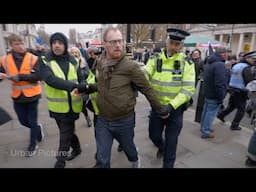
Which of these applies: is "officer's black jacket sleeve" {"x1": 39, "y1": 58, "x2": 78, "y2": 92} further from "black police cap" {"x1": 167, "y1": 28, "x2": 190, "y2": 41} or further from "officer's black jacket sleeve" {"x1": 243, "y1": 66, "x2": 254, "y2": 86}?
"officer's black jacket sleeve" {"x1": 243, "y1": 66, "x2": 254, "y2": 86}

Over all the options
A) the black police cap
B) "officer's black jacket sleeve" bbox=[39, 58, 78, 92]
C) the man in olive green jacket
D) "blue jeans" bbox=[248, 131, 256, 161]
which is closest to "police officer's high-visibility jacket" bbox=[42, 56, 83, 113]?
"officer's black jacket sleeve" bbox=[39, 58, 78, 92]

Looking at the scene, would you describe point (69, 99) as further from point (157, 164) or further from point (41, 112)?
point (41, 112)

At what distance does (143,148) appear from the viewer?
3.48 m

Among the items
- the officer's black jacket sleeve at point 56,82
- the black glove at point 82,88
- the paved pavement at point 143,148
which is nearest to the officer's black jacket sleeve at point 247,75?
the paved pavement at point 143,148

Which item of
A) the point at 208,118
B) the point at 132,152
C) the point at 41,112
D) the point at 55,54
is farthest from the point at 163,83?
the point at 41,112

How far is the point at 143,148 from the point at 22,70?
2339 millimetres

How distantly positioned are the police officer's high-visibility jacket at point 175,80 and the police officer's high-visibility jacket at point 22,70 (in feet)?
6.07

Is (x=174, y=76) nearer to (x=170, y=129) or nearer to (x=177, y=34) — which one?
(x=177, y=34)

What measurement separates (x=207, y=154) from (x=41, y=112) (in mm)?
4356

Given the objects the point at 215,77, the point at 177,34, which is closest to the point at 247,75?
the point at 215,77

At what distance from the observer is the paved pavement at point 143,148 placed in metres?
2.97

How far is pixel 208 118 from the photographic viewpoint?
12.9 feet

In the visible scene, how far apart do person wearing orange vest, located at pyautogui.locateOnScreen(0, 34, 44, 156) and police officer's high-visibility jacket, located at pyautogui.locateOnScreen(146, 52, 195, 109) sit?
179cm

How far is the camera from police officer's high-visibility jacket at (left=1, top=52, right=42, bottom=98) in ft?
9.14
